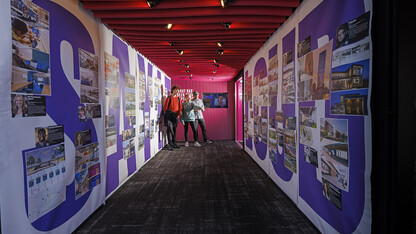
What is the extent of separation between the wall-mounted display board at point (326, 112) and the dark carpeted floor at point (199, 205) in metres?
0.29

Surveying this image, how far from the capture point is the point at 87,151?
7.58 ft

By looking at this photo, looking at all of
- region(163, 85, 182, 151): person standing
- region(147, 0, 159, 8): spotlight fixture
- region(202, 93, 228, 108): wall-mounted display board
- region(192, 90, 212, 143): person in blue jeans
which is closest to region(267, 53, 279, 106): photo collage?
region(147, 0, 159, 8): spotlight fixture

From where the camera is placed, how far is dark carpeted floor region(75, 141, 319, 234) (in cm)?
212

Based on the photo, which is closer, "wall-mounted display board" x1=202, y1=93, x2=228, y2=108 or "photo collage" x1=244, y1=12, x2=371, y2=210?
"photo collage" x1=244, y1=12, x2=371, y2=210

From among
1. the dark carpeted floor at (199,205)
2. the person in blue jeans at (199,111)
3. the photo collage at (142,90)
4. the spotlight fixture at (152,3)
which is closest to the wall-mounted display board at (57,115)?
the dark carpeted floor at (199,205)

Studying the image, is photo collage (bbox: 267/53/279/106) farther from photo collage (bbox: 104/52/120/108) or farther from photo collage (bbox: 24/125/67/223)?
photo collage (bbox: 24/125/67/223)

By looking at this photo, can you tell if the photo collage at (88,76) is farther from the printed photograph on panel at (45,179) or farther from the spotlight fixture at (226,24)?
the spotlight fixture at (226,24)

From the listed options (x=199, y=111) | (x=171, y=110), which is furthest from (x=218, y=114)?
(x=171, y=110)

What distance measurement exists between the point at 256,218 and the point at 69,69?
98.4 inches

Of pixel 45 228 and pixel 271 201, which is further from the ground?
pixel 45 228

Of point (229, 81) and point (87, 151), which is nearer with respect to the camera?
point (87, 151)

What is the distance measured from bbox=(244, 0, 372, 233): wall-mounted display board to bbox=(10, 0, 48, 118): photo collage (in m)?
2.44
